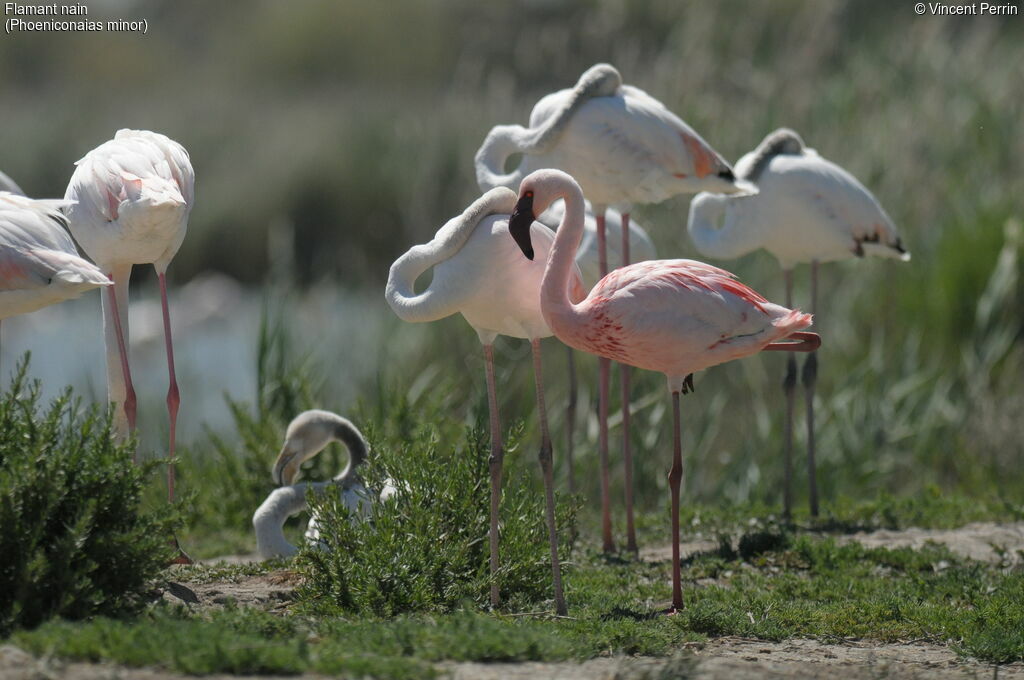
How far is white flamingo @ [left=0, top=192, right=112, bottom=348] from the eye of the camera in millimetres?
5250

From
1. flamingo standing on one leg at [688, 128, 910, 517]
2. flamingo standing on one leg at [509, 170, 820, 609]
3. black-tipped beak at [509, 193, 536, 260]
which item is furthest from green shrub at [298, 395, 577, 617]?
flamingo standing on one leg at [688, 128, 910, 517]

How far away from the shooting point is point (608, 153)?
655 cm

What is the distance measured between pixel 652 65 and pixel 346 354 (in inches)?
178

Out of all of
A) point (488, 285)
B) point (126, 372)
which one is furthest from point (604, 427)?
point (126, 372)

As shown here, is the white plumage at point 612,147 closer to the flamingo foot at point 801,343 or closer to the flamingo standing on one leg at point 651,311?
the flamingo standing on one leg at point 651,311

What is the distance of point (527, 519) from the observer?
5.73 metres

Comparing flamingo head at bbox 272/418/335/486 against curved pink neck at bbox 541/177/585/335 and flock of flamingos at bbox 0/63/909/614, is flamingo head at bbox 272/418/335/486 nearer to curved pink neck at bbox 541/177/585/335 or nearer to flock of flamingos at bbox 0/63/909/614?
flock of flamingos at bbox 0/63/909/614

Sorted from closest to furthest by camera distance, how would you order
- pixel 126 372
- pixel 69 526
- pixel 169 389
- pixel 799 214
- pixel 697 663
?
1. pixel 697 663
2. pixel 69 526
3. pixel 126 372
4. pixel 169 389
5. pixel 799 214

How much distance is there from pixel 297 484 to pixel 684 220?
4565mm

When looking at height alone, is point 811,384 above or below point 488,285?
below

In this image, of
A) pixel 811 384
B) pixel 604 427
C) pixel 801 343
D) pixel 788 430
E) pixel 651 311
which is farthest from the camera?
pixel 811 384

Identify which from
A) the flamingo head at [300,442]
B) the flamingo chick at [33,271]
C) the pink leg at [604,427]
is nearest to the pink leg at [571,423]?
the pink leg at [604,427]

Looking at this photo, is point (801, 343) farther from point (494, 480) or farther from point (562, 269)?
point (494, 480)

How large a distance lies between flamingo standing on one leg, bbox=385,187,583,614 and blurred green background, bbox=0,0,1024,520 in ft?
8.51
